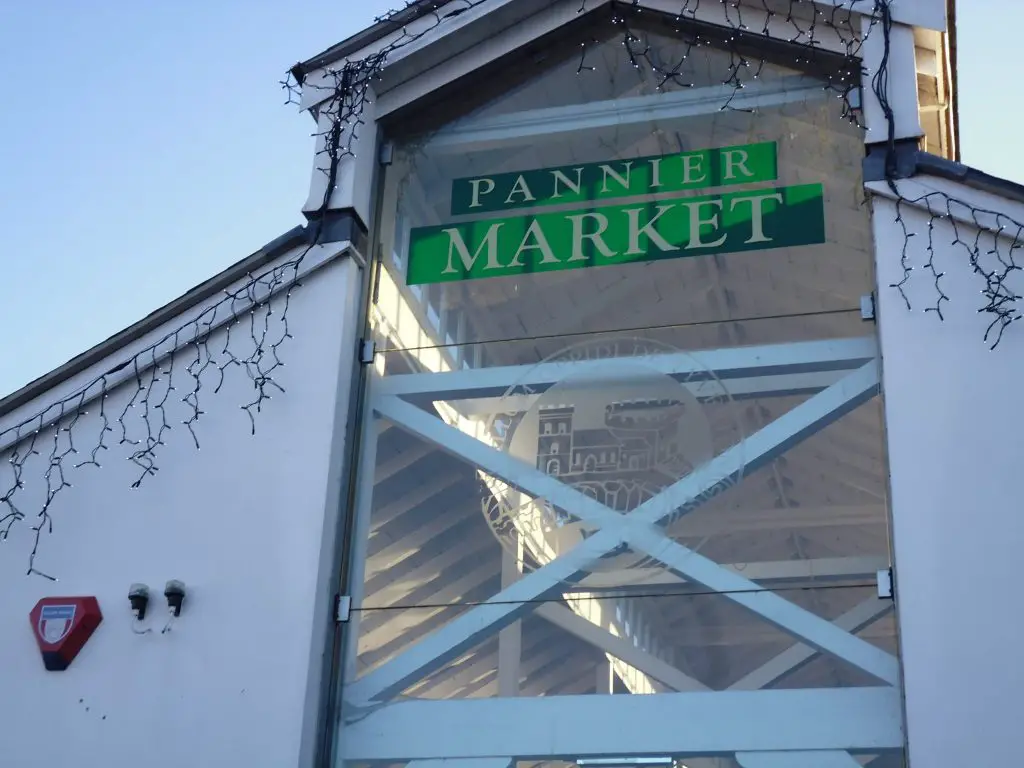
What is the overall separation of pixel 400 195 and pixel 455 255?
0.39 m

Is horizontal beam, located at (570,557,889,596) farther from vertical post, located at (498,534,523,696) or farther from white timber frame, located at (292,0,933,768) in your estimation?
vertical post, located at (498,534,523,696)

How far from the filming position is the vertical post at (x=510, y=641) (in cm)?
455

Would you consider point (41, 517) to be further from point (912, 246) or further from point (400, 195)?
point (912, 246)

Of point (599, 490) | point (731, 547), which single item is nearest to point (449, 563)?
point (599, 490)

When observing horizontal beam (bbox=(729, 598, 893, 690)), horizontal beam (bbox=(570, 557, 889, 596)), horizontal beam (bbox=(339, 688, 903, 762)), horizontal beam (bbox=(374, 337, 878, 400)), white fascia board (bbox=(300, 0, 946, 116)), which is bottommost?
horizontal beam (bbox=(339, 688, 903, 762))

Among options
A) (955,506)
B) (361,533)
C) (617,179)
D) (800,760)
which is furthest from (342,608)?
(955,506)

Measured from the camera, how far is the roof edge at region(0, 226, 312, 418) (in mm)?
5031

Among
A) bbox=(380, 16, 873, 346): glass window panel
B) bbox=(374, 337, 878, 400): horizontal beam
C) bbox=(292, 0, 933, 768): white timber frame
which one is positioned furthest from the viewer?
bbox=(380, 16, 873, 346): glass window panel

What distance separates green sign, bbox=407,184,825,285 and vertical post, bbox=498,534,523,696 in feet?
3.34

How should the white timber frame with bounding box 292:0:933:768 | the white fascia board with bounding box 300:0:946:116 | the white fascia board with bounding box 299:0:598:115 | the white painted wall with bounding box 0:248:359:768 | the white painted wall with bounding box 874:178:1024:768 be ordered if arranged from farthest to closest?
1. the white fascia board with bounding box 299:0:598:115
2. the white fascia board with bounding box 300:0:946:116
3. the white painted wall with bounding box 0:248:359:768
4. the white timber frame with bounding box 292:0:933:768
5. the white painted wall with bounding box 874:178:1024:768

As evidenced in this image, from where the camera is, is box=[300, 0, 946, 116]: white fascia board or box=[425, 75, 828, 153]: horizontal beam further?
box=[300, 0, 946, 116]: white fascia board

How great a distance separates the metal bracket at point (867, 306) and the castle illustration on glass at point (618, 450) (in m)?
0.64

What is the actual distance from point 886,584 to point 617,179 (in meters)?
1.75

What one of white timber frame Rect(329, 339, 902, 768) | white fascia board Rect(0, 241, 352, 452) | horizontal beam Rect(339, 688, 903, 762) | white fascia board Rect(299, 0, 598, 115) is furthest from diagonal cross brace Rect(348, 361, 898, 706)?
white fascia board Rect(299, 0, 598, 115)
